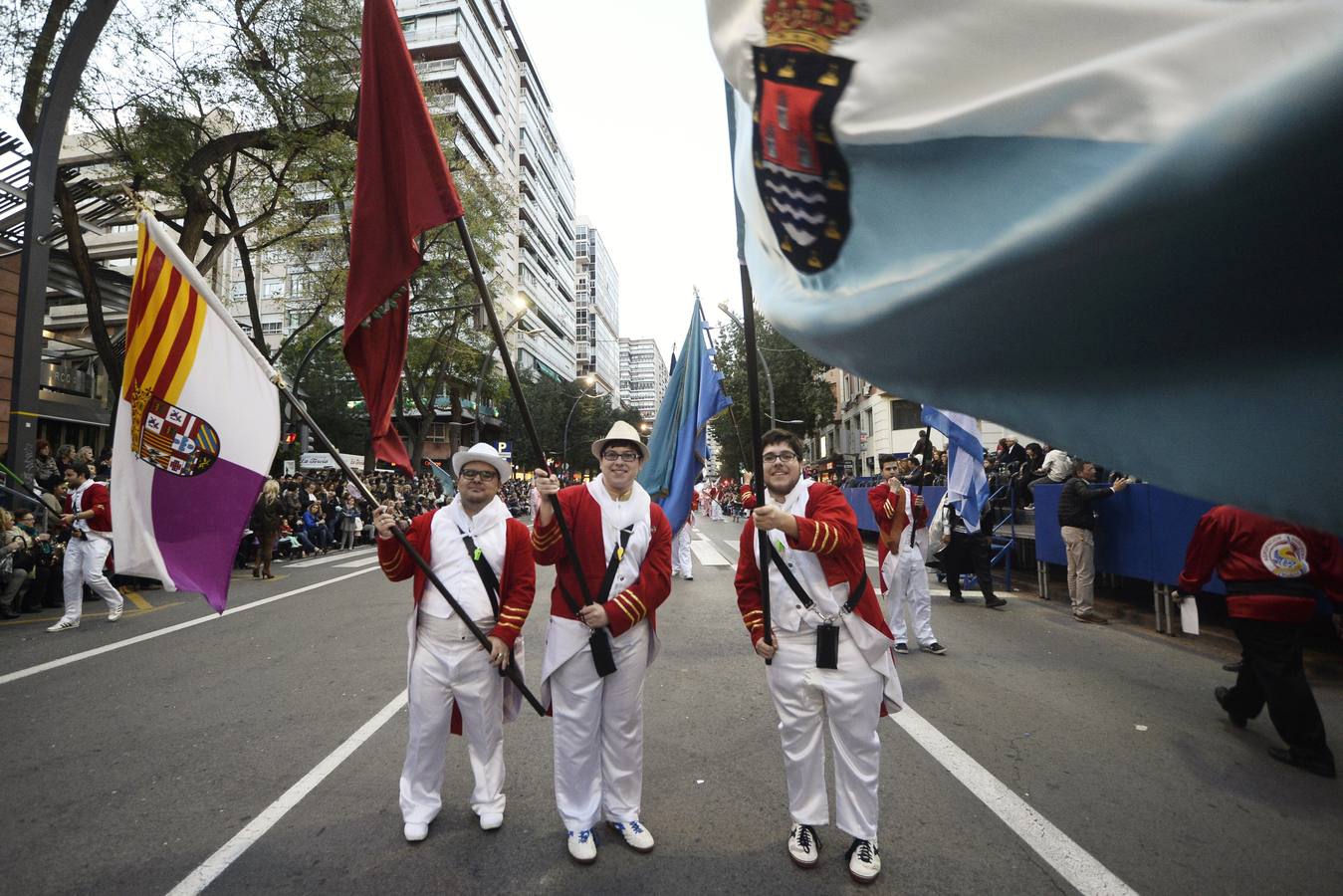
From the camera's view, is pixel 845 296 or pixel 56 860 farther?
pixel 56 860

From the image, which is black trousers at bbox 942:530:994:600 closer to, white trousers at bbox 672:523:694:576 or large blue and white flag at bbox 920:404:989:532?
large blue and white flag at bbox 920:404:989:532

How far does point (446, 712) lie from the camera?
3373 millimetres

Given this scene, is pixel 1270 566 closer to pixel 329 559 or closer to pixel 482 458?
pixel 482 458

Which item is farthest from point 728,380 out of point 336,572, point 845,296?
point 845,296

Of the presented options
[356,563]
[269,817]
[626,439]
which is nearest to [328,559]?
[356,563]

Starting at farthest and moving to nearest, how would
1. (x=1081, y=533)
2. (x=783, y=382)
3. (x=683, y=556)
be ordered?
(x=783, y=382) < (x=683, y=556) < (x=1081, y=533)

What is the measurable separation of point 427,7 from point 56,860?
60.2 metres

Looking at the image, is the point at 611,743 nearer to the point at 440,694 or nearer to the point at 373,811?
the point at 440,694

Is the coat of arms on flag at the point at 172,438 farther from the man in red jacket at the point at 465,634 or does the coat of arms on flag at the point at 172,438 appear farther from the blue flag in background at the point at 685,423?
the blue flag in background at the point at 685,423

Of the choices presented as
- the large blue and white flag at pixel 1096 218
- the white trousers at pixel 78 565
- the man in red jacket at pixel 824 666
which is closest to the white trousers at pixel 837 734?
the man in red jacket at pixel 824 666

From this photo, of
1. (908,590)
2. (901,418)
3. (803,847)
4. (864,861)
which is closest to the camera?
(864,861)

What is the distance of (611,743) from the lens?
327 centimetres

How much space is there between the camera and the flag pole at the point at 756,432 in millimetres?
2311

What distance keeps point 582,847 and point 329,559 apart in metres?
14.8
